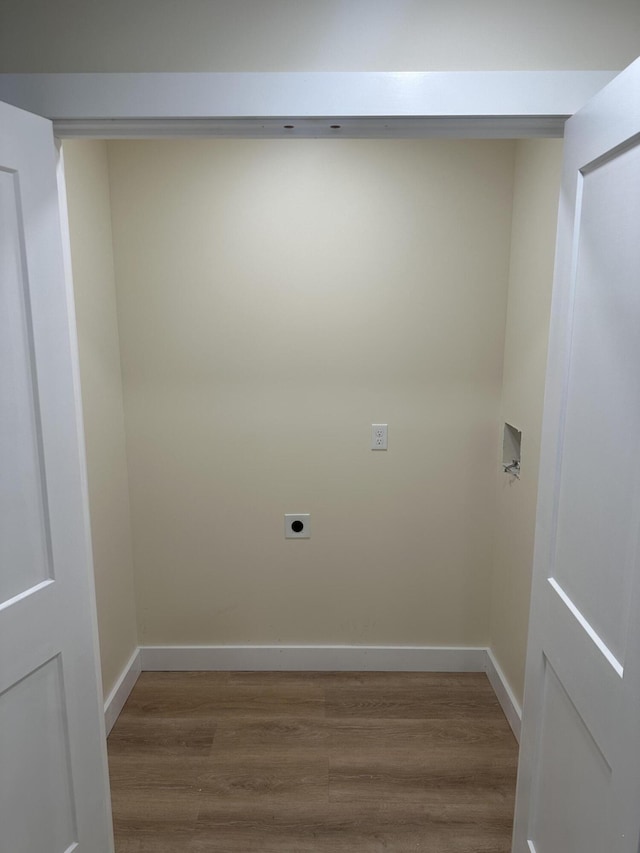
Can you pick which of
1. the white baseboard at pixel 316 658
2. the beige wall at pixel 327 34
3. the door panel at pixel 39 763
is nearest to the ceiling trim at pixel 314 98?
the beige wall at pixel 327 34

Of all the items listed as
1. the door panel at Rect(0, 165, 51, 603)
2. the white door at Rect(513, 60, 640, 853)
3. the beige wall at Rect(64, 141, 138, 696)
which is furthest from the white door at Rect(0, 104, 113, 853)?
the white door at Rect(513, 60, 640, 853)

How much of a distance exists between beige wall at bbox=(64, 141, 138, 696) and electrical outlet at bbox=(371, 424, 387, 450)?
109 cm

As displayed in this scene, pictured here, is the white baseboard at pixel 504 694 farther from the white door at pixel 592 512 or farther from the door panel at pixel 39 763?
the door panel at pixel 39 763

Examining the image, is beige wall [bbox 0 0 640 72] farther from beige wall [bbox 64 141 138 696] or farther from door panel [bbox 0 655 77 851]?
door panel [bbox 0 655 77 851]

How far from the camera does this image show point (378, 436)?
101 inches

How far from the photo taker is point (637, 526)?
101cm

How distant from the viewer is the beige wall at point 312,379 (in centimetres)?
237

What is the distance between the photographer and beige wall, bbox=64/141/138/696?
2129 millimetres

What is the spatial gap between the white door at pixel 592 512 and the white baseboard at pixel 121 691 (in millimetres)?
1670

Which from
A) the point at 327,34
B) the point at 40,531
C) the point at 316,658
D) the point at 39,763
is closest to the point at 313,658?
the point at 316,658

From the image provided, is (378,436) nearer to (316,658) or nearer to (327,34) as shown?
(316,658)

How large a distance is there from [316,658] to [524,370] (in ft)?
5.35

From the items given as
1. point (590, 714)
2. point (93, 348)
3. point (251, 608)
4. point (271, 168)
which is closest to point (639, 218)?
point (590, 714)

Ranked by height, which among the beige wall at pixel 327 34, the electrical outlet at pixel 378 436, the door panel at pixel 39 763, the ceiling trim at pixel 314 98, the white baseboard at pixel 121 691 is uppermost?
the beige wall at pixel 327 34
